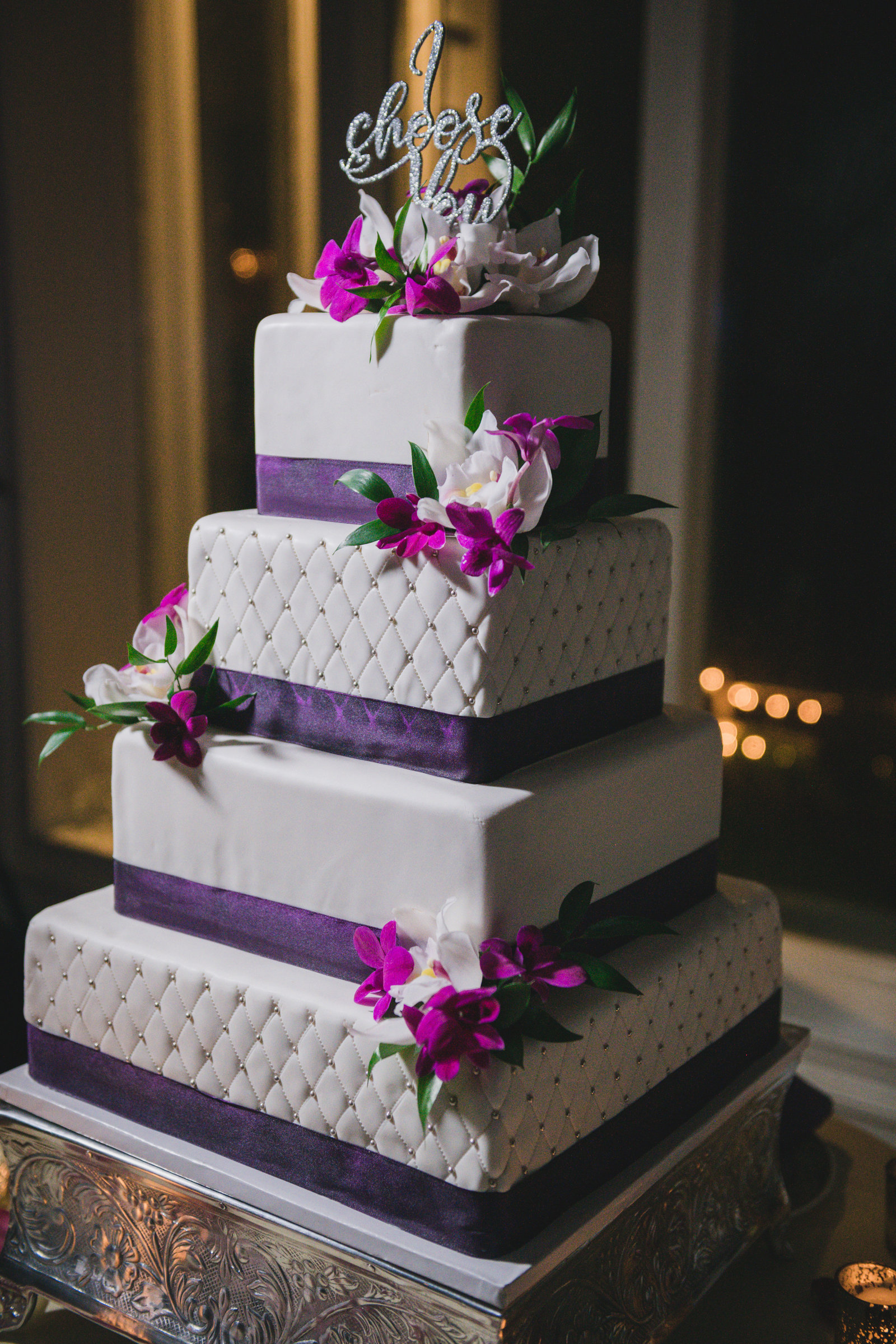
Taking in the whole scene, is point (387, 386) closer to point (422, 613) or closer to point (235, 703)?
point (422, 613)

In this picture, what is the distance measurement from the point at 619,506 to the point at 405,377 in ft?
0.98

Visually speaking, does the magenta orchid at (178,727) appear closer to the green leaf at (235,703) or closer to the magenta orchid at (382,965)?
Answer: the green leaf at (235,703)

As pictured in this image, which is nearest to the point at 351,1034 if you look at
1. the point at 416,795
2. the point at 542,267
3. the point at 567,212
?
the point at 416,795

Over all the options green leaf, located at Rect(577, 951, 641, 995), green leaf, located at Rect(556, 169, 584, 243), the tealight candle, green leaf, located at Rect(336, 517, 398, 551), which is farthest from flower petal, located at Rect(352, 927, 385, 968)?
green leaf, located at Rect(556, 169, 584, 243)

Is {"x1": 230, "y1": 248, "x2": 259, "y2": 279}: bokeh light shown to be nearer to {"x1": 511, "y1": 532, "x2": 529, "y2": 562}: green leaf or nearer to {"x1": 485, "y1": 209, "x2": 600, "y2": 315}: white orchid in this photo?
{"x1": 485, "y1": 209, "x2": 600, "y2": 315}: white orchid

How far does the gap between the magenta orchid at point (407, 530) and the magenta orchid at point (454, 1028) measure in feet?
1.55

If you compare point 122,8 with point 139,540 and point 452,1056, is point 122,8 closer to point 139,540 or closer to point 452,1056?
point 139,540

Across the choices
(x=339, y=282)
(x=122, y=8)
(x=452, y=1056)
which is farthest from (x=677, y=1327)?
(x=122, y=8)

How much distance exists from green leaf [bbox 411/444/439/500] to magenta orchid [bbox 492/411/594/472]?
89 mm

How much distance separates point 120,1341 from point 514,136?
7.86 feet

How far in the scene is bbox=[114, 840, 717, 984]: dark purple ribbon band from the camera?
4.94 ft

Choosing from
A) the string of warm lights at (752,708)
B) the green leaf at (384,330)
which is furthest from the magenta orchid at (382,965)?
the string of warm lights at (752,708)

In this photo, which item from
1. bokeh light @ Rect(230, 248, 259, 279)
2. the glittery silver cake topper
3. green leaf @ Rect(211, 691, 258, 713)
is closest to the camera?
the glittery silver cake topper

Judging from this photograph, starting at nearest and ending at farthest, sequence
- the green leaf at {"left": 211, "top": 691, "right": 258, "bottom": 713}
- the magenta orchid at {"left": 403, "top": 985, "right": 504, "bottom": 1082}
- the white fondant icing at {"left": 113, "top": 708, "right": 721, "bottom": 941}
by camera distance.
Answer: the magenta orchid at {"left": 403, "top": 985, "right": 504, "bottom": 1082}
the white fondant icing at {"left": 113, "top": 708, "right": 721, "bottom": 941}
the green leaf at {"left": 211, "top": 691, "right": 258, "bottom": 713}
